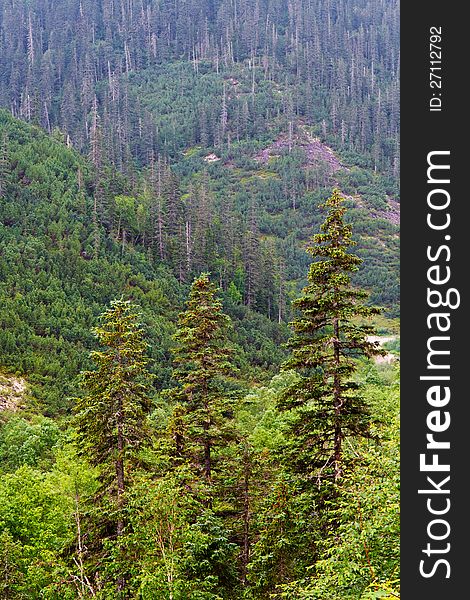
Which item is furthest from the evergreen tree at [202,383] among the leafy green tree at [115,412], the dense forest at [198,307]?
the leafy green tree at [115,412]

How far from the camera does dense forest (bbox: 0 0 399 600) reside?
13648mm

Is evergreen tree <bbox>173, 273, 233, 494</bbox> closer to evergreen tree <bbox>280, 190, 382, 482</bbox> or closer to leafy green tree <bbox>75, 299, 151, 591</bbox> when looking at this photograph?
leafy green tree <bbox>75, 299, 151, 591</bbox>

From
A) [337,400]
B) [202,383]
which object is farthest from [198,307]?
[337,400]

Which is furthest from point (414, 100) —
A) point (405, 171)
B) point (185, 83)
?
point (185, 83)

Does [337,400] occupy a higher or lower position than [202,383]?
higher

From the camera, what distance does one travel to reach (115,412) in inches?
599

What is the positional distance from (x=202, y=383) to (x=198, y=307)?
2.01 meters

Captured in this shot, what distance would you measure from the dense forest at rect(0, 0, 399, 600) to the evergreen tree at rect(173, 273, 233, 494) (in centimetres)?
7

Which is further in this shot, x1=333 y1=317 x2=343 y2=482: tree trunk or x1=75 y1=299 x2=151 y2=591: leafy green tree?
x1=75 y1=299 x2=151 y2=591: leafy green tree

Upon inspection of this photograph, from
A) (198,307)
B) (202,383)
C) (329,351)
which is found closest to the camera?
(329,351)

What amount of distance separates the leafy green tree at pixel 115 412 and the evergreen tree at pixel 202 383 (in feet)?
3.82

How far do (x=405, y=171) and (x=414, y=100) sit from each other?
0.75 m

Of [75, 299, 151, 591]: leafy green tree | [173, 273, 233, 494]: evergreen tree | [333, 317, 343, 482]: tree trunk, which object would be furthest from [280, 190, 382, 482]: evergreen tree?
[75, 299, 151, 591]: leafy green tree

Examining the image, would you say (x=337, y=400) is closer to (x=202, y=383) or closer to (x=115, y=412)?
(x=202, y=383)
